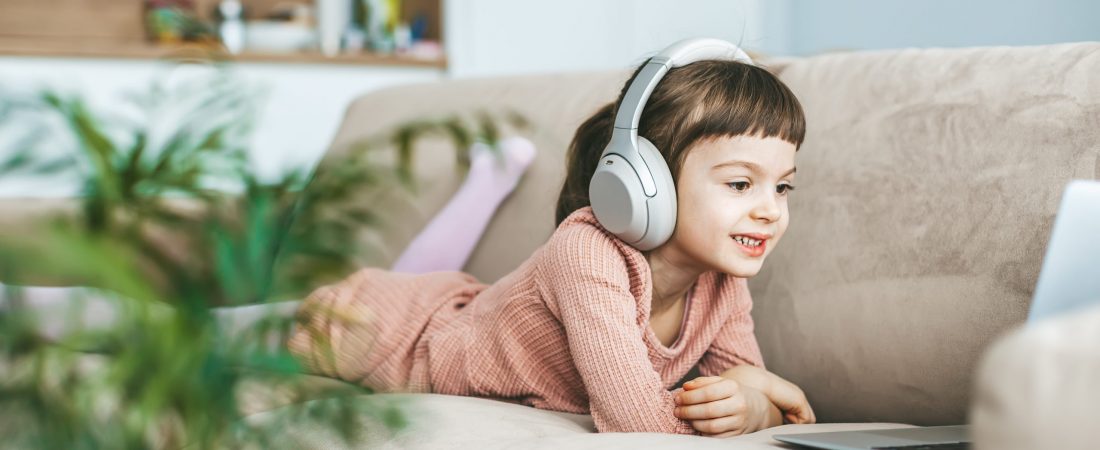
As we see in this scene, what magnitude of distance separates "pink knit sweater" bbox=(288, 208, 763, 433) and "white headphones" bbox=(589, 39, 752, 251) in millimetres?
48

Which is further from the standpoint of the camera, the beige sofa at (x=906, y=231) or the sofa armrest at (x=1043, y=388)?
the beige sofa at (x=906, y=231)

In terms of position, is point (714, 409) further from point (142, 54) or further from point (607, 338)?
point (142, 54)

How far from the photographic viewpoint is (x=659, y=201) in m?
1.01

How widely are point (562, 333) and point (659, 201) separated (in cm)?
23

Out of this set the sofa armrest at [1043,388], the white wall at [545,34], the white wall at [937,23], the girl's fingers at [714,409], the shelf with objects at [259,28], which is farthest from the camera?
the white wall at [545,34]

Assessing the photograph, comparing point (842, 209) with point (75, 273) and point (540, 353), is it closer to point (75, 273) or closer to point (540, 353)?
point (540, 353)

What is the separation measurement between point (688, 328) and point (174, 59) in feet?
2.90

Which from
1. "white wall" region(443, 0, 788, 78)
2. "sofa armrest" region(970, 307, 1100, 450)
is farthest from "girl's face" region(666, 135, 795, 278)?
"white wall" region(443, 0, 788, 78)

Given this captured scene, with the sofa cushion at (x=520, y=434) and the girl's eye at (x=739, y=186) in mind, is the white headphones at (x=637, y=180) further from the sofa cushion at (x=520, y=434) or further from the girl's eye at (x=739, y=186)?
the sofa cushion at (x=520, y=434)

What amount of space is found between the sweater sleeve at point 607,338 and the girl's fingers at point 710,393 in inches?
0.8

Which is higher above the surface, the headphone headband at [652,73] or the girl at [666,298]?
the headphone headband at [652,73]

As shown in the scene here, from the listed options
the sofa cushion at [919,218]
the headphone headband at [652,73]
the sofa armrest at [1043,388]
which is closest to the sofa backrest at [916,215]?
the sofa cushion at [919,218]

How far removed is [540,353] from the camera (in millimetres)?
1168

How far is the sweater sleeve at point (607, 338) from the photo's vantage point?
100 centimetres
